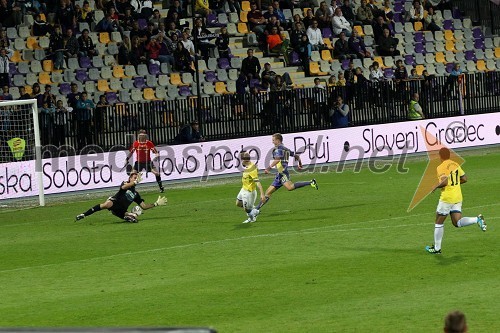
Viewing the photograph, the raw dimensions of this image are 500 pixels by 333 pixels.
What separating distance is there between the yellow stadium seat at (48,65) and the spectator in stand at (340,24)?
1258 centimetres

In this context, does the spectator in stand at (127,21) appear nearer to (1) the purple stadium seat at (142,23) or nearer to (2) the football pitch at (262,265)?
(1) the purple stadium seat at (142,23)

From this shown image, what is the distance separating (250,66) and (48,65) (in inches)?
291

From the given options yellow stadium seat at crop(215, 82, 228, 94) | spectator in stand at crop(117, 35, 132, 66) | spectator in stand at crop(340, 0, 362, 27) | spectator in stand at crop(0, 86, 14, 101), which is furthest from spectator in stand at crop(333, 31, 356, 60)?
spectator in stand at crop(0, 86, 14, 101)

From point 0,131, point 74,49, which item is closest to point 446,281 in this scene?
point 0,131

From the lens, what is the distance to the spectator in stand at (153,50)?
1483 inches

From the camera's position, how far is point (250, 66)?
38469 millimetres

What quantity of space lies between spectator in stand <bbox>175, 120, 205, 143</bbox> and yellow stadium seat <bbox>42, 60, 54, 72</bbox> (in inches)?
214

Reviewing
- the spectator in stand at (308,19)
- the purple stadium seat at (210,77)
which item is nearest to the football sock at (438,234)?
the purple stadium seat at (210,77)

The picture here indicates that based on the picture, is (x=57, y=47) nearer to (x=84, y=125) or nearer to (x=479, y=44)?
(x=84, y=125)

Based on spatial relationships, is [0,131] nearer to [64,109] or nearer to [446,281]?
[64,109]

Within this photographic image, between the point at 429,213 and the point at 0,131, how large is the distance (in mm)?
13589

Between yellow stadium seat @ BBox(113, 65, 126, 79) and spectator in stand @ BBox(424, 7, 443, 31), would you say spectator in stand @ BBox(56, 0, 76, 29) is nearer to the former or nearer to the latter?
yellow stadium seat @ BBox(113, 65, 126, 79)

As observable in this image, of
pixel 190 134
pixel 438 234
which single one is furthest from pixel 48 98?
pixel 438 234

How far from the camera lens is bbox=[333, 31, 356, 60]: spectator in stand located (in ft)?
138
